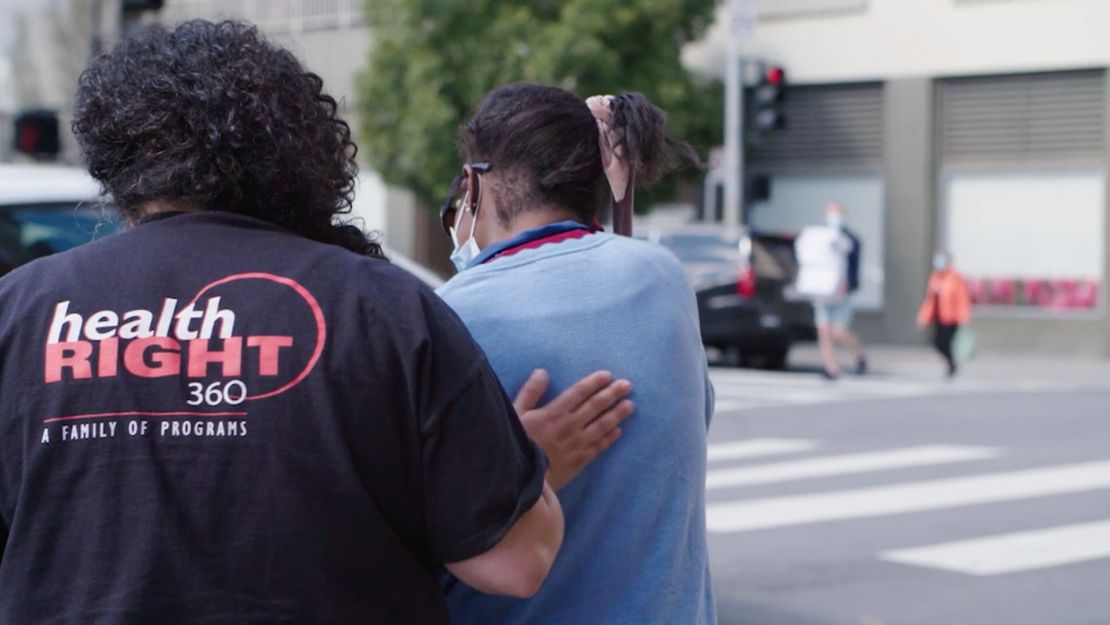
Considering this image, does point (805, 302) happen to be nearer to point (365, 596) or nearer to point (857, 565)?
point (857, 565)

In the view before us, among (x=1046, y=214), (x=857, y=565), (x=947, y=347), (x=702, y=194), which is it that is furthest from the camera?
(x=702, y=194)

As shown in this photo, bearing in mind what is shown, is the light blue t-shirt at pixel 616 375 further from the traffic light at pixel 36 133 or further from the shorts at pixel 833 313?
the shorts at pixel 833 313

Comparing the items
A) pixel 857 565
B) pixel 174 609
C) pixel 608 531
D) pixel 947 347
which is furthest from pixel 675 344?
pixel 947 347

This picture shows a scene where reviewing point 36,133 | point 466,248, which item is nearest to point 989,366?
point 36,133

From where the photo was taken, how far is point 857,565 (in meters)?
7.83

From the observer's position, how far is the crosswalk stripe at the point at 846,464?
1065 centimetres

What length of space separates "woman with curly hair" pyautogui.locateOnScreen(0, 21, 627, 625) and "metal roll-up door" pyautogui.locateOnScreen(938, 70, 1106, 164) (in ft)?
70.3

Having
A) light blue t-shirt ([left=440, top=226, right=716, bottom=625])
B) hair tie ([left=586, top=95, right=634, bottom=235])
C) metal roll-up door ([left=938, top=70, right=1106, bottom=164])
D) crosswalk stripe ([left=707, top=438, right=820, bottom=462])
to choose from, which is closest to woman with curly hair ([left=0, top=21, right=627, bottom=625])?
light blue t-shirt ([left=440, top=226, right=716, bottom=625])

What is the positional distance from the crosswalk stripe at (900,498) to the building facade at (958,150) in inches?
481

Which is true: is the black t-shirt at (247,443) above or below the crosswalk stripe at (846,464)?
above

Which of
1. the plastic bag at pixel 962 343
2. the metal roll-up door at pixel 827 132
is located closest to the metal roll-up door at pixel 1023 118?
the metal roll-up door at pixel 827 132

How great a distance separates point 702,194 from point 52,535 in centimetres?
2548

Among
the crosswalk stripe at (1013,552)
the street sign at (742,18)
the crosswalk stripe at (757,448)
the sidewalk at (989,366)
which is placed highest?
the street sign at (742,18)

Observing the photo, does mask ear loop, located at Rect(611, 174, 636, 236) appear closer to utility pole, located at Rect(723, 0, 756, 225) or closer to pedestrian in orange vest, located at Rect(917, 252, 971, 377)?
pedestrian in orange vest, located at Rect(917, 252, 971, 377)
